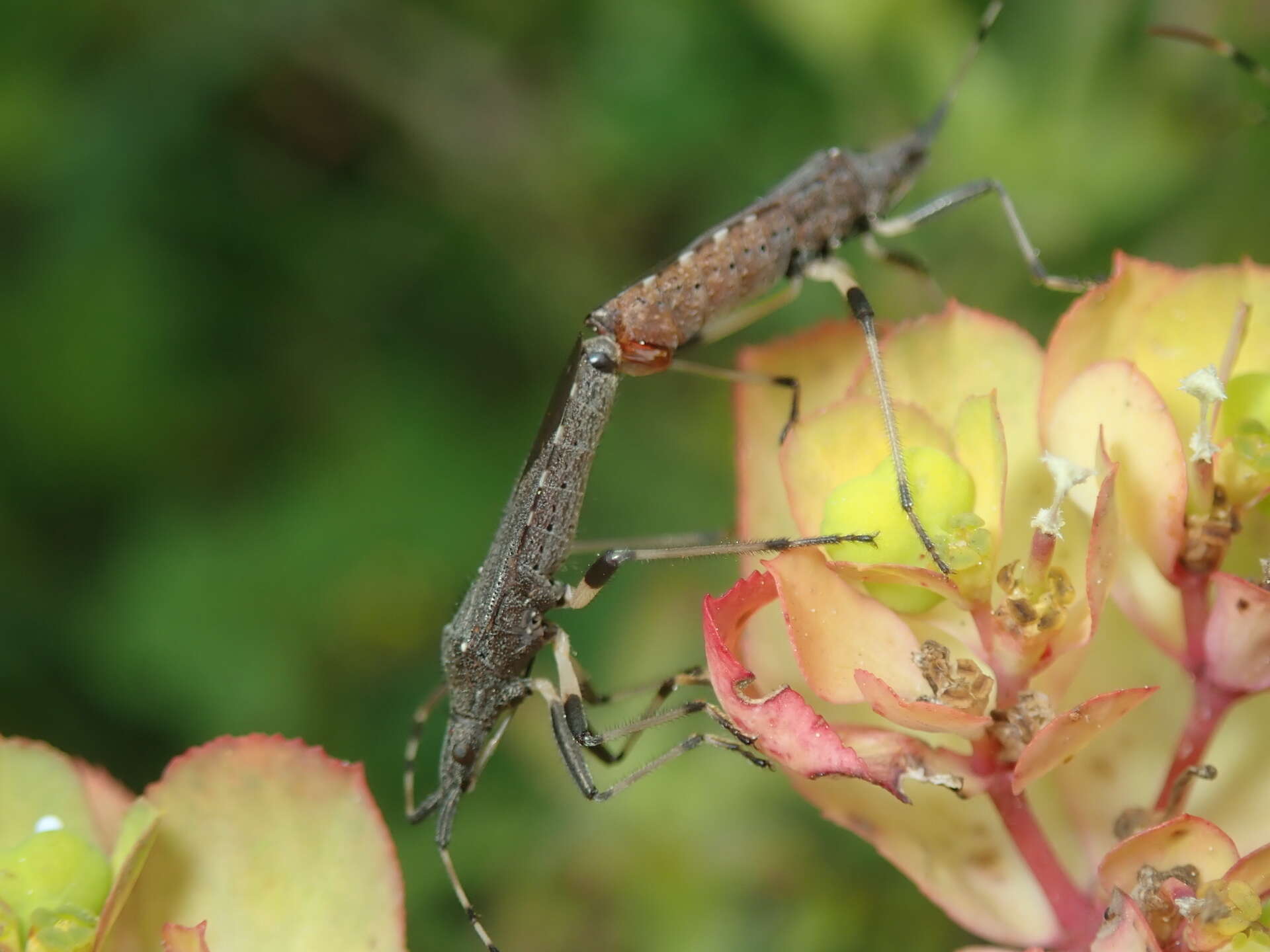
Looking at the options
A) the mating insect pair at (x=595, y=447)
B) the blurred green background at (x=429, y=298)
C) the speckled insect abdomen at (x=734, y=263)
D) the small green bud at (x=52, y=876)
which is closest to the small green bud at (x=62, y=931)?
the small green bud at (x=52, y=876)

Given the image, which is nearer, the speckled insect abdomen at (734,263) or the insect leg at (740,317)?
the speckled insect abdomen at (734,263)

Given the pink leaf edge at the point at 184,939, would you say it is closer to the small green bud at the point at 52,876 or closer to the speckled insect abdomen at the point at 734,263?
the small green bud at the point at 52,876

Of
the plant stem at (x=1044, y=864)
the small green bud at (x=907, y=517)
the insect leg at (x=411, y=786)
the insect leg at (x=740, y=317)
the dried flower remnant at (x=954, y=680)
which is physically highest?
the insect leg at (x=740, y=317)

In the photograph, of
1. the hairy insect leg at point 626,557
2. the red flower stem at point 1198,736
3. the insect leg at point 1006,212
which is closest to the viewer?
the red flower stem at point 1198,736

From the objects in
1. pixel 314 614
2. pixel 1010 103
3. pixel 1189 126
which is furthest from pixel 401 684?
pixel 1189 126

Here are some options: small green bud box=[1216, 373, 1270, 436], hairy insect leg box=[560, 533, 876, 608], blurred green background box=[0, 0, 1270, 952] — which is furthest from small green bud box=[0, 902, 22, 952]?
small green bud box=[1216, 373, 1270, 436]

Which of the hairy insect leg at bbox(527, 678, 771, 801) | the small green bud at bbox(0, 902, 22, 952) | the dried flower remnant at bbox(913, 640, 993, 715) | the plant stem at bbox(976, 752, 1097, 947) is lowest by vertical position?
the small green bud at bbox(0, 902, 22, 952)

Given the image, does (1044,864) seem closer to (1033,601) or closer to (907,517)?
(1033,601)

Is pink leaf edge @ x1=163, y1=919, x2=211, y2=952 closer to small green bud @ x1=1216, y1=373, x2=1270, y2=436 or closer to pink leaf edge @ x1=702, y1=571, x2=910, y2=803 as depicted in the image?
pink leaf edge @ x1=702, y1=571, x2=910, y2=803

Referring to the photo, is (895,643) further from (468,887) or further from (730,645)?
(468,887)
